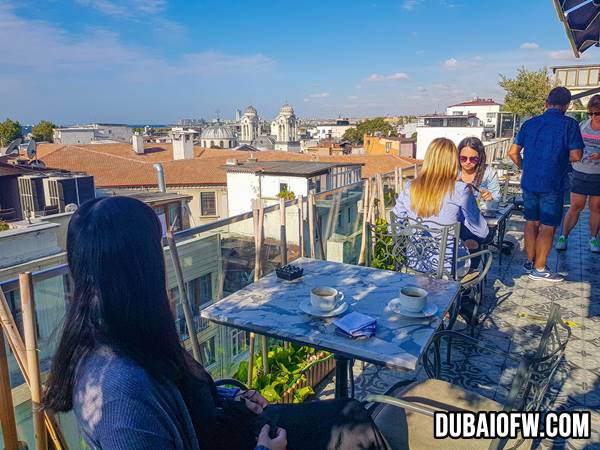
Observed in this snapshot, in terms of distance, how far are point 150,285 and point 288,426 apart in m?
0.78

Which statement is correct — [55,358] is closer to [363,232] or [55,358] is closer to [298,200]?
[298,200]

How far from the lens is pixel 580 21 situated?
165 inches

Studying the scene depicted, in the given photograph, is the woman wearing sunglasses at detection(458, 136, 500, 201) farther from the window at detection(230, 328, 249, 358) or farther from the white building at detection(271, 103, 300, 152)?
the white building at detection(271, 103, 300, 152)

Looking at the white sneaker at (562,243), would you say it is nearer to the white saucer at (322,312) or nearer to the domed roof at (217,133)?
the white saucer at (322,312)

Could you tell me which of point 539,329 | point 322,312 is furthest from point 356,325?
point 539,329

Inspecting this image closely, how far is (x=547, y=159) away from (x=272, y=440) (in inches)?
160

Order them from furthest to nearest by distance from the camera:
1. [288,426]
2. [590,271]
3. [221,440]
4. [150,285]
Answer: [590,271] < [288,426] < [221,440] < [150,285]

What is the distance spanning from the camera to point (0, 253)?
8.90 metres

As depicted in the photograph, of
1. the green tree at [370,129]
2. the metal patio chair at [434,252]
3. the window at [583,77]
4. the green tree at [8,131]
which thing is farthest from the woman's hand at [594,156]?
the green tree at [370,129]

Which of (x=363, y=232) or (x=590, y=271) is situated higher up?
(x=363, y=232)

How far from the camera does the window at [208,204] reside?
36812 millimetres

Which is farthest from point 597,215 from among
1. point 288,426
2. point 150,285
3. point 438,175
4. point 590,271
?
point 150,285

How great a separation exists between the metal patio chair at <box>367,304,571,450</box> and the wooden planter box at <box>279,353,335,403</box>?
1.05 metres

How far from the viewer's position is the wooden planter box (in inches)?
114
